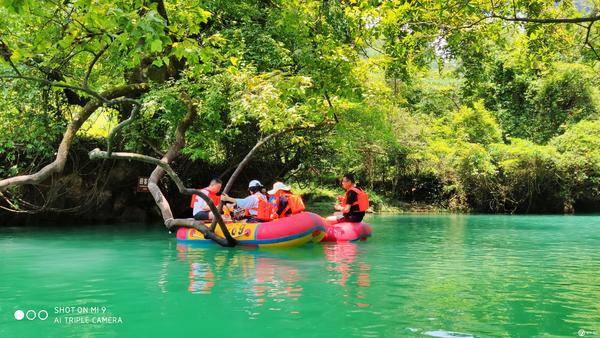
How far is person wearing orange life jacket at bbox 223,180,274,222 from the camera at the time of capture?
11.7 meters

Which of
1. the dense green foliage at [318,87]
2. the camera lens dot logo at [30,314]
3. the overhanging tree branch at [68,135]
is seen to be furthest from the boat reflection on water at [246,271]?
the dense green foliage at [318,87]

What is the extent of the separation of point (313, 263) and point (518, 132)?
24.6 meters

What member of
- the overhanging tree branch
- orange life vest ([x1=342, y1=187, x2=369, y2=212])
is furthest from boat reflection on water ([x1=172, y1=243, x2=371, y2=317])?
the overhanging tree branch

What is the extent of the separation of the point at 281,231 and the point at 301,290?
14.8ft

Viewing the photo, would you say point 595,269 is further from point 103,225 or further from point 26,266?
point 103,225

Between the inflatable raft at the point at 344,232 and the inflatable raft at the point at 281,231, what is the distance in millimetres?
834

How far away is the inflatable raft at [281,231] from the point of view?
10.8m

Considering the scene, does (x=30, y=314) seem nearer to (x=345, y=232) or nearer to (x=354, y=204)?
(x=345, y=232)

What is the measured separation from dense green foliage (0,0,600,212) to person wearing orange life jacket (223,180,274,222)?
1.40 m

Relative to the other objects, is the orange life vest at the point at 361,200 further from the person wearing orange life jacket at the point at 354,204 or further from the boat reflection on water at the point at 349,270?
the boat reflection on water at the point at 349,270

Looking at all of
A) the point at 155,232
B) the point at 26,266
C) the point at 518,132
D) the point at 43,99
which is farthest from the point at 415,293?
the point at 518,132

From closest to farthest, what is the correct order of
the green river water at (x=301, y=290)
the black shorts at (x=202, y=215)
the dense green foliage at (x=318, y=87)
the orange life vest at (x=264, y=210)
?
the green river water at (x=301, y=290), the dense green foliage at (x=318, y=87), the orange life vest at (x=264, y=210), the black shorts at (x=202, y=215)

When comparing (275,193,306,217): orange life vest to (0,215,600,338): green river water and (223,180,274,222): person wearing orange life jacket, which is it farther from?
(0,215,600,338): green river water

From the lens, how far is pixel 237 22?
1484 centimetres
